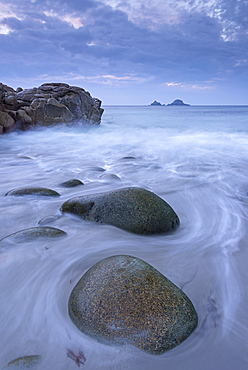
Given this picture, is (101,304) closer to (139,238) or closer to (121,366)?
(121,366)

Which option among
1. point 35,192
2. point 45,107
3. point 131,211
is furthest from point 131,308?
point 45,107

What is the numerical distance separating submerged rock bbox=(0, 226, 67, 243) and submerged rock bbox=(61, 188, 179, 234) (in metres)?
0.53

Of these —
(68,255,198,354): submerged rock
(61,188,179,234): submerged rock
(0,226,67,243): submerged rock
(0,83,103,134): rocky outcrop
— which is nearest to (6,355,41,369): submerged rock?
(68,255,198,354): submerged rock

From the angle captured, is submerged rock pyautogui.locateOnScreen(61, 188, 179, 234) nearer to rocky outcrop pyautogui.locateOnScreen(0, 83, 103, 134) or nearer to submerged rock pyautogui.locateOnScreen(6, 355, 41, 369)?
submerged rock pyautogui.locateOnScreen(6, 355, 41, 369)

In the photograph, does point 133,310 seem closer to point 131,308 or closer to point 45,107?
point 131,308

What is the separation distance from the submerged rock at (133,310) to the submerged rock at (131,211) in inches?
45.5

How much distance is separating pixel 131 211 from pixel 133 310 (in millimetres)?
A: 1686

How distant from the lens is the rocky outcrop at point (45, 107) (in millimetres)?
13719

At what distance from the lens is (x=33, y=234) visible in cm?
307

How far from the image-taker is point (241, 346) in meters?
1.81

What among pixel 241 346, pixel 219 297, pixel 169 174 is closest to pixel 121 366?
pixel 241 346

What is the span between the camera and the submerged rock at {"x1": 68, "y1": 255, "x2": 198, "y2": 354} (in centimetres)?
171

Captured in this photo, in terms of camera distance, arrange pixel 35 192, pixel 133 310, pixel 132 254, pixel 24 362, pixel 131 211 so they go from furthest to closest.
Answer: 1. pixel 35 192
2. pixel 131 211
3. pixel 132 254
4. pixel 133 310
5. pixel 24 362

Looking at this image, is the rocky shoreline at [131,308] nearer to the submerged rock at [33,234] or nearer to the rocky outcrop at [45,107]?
the submerged rock at [33,234]
